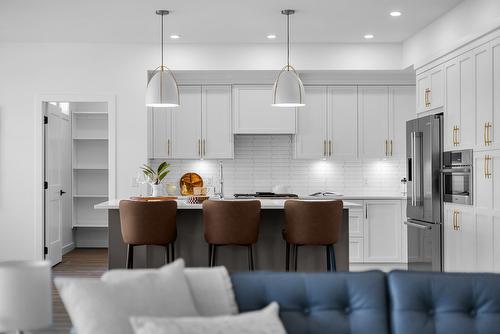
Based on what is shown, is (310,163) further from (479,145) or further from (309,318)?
(309,318)

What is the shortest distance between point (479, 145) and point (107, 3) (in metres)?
3.65

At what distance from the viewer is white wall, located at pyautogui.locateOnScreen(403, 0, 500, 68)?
5.21m

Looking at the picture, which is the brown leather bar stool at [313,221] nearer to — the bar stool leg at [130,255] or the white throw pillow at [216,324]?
the bar stool leg at [130,255]

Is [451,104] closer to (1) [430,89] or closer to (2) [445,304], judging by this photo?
(1) [430,89]

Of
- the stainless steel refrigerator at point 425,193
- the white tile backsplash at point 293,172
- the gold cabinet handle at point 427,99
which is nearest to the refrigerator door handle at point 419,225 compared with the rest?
the stainless steel refrigerator at point 425,193

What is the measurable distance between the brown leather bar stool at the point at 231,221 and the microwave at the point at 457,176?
77.7 inches

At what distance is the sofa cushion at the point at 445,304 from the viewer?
235cm

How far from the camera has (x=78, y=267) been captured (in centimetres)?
773

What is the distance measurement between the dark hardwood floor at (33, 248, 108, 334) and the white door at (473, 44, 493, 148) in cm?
380

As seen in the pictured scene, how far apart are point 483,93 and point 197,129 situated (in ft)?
12.5

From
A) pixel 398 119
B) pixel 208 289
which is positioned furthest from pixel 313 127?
pixel 208 289

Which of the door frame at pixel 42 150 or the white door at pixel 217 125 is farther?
the white door at pixel 217 125

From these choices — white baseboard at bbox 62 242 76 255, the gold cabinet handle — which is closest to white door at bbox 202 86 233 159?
the gold cabinet handle

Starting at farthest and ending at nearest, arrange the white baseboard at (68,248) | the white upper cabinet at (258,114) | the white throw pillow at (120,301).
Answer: the white baseboard at (68,248), the white upper cabinet at (258,114), the white throw pillow at (120,301)
